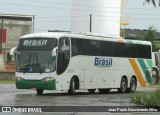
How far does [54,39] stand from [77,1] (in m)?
26.6

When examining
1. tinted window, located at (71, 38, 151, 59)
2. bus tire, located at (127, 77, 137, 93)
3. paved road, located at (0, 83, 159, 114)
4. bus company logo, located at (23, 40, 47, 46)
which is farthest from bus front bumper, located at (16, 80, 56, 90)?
bus tire, located at (127, 77, 137, 93)

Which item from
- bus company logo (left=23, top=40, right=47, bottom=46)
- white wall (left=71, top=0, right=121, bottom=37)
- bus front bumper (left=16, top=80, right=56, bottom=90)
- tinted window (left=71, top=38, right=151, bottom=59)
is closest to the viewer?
bus front bumper (left=16, top=80, right=56, bottom=90)

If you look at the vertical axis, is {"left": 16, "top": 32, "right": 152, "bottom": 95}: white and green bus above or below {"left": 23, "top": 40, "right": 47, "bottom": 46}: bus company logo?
below

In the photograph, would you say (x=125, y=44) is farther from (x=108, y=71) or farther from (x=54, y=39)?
(x=54, y=39)

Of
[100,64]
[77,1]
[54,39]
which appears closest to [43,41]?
[54,39]

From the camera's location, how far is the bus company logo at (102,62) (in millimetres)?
30047

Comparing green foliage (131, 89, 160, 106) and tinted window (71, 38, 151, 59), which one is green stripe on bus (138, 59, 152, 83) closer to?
tinted window (71, 38, 151, 59)

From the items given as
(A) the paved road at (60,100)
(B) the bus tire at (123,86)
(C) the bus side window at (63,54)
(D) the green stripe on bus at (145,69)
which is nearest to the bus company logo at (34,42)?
(C) the bus side window at (63,54)

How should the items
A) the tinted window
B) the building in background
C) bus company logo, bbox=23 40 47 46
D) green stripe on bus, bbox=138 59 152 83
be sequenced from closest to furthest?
bus company logo, bbox=23 40 47 46 < the tinted window < green stripe on bus, bbox=138 59 152 83 < the building in background

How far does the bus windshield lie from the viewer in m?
26.4

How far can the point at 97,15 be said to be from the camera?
53562 mm

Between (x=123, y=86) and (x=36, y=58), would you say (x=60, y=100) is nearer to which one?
(x=36, y=58)

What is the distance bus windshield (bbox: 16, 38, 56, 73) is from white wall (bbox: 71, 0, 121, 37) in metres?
25.8

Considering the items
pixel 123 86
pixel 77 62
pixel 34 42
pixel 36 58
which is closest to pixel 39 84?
pixel 36 58
